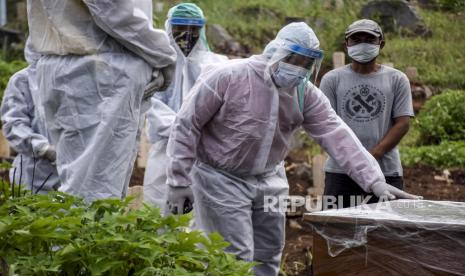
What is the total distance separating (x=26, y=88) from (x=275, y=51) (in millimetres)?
1876

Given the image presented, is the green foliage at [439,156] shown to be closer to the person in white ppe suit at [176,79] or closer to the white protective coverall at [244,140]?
the person in white ppe suit at [176,79]

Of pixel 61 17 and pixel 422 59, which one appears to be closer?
pixel 61 17

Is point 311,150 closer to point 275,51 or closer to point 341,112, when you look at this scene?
point 341,112

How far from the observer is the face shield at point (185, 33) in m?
6.89

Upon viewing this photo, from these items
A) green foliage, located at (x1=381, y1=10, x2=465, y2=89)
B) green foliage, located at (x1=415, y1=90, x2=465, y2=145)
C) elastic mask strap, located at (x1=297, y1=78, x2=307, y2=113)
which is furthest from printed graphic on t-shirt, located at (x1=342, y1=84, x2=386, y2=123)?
green foliage, located at (x1=381, y1=10, x2=465, y2=89)

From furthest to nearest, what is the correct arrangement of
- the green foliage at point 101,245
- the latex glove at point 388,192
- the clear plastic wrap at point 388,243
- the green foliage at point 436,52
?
1. the green foliage at point 436,52
2. the latex glove at point 388,192
3. the clear plastic wrap at point 388,243
4. the green foliage at point 101,245

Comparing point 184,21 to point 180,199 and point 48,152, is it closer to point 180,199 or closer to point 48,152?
point 48,152

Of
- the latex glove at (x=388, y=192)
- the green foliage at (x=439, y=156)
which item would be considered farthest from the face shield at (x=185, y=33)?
the green foliage at (x=439, y=156)

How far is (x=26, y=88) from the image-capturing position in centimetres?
633

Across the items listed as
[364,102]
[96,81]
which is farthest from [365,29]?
[96,81]

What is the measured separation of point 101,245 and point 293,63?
2.29 m

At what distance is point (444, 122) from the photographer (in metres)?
12.2

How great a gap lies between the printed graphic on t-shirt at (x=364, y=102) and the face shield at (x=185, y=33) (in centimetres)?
132

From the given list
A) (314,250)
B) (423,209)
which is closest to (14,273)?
(314,250)
